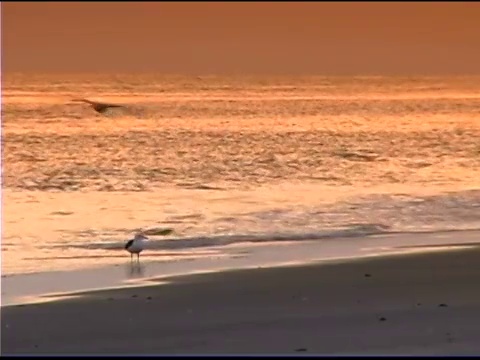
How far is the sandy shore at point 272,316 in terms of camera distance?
8.46 meters

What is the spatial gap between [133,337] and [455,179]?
55.8 ft

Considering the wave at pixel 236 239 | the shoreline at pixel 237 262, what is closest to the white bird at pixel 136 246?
the shoreline at pixel 237 262

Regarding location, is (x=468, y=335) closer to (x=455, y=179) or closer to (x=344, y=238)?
(x=344, y=238)

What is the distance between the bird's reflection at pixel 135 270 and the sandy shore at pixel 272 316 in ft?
1.96

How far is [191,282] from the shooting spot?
1144 cm

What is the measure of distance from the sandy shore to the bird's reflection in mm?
599

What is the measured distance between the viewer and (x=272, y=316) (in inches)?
372

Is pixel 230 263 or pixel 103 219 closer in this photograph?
pixel 230 263

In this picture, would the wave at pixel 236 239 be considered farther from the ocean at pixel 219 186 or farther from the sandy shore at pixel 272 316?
the sandy shore at pixel 272 316

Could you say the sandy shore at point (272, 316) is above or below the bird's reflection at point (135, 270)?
below

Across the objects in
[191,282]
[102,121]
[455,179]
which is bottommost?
[191,282]

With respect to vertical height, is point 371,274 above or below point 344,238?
below

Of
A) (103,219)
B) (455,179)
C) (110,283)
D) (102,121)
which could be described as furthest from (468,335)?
(102,121)

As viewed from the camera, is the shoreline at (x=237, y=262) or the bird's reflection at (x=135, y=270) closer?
the shoreline at (x=237, y=262)
